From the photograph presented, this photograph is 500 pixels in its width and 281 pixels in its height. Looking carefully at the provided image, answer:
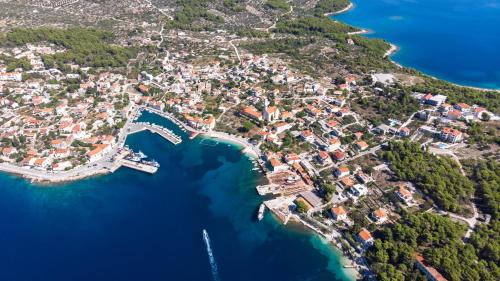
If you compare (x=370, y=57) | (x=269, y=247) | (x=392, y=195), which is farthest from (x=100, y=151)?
(x=370, y=57)

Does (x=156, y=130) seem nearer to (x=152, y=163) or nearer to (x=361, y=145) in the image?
(x=152, y=163)

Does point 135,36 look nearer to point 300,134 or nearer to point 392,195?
point 300,134

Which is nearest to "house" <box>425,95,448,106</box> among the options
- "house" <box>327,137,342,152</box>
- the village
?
the village

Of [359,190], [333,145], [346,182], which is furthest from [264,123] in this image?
[359,190]

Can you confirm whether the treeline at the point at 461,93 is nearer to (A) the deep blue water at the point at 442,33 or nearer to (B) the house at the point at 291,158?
(A) the deep blue water at the point at 442,33

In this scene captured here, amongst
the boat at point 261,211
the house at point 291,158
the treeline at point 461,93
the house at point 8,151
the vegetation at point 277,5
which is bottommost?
the house at point 8,151

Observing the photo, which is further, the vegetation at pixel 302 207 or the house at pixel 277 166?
the house at pixel 277 166

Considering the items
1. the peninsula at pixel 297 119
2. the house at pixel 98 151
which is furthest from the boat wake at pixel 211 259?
the house at pixel 98 151
